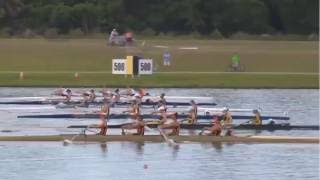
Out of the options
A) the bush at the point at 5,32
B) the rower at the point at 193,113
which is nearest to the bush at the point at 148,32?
the bush at the point at 5,32

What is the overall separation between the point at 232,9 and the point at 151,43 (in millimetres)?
15434

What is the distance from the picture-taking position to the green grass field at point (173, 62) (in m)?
61.1

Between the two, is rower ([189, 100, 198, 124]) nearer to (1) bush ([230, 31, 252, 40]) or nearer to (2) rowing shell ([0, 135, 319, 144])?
(2) rowing shell ([0, 135, 319, 144])

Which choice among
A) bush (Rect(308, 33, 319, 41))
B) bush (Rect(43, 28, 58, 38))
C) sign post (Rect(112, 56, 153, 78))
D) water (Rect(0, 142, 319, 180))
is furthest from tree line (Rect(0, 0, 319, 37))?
water (Rect(0, 142, 319, 180))

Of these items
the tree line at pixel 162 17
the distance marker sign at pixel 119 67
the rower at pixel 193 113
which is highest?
the tree line at pixel 162 17

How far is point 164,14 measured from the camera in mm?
105562

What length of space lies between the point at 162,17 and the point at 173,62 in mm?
29396

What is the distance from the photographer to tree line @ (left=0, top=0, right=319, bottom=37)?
104125mm

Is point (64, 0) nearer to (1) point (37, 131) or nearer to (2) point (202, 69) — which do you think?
(2) point (202, 69)

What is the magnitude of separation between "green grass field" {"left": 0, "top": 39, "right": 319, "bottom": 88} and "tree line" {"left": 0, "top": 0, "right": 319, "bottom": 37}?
6.19 m

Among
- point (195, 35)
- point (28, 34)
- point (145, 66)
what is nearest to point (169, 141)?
point (145, 66)

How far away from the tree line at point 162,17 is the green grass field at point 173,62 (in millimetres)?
6194

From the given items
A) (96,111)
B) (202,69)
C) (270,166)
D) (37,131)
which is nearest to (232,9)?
(202,69)

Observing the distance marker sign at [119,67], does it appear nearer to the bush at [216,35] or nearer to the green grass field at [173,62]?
the green grass field at [173,62]
